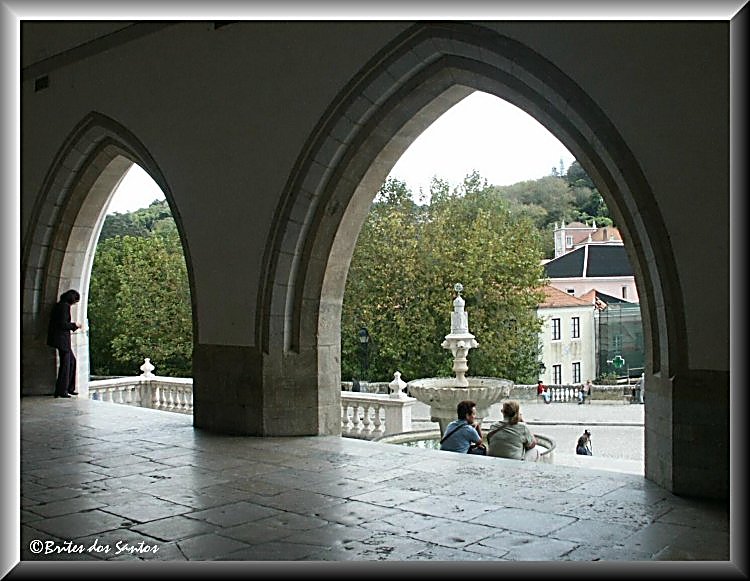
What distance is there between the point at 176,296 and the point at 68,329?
14658 mm

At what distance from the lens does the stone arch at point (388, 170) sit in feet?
13.4

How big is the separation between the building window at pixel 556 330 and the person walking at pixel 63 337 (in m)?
18.9

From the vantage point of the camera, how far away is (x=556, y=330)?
2552 cm

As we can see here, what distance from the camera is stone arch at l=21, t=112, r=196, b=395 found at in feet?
26.2

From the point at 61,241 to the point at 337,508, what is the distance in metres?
5.61

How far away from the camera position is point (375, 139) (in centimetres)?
549

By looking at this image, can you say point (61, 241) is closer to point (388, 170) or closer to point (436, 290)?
point (388, 170)

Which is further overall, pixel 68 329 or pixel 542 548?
pixel 68 329

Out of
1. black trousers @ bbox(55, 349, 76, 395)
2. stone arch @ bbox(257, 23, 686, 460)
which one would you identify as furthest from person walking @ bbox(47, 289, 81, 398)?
stone arch @ bbox(257, 23, 686, 460)

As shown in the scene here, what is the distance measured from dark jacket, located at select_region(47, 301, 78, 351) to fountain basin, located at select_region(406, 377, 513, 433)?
3442 mm

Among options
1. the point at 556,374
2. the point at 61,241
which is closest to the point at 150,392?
the point at 61,241

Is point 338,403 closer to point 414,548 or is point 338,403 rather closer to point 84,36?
point 414,548

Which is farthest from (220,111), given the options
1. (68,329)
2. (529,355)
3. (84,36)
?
(529,355)

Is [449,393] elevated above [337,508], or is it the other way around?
[449,393]
